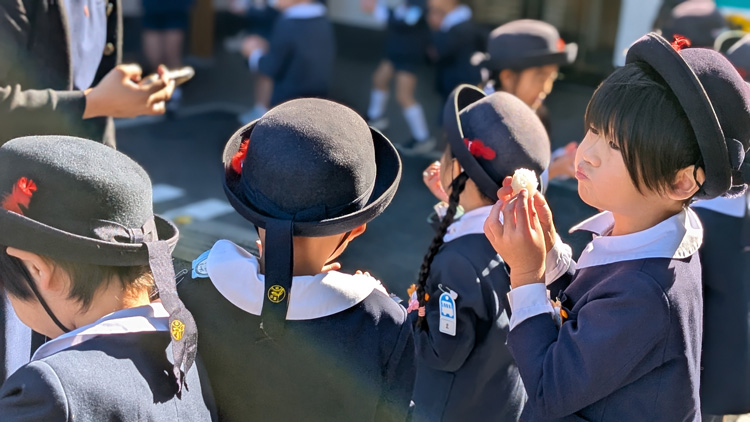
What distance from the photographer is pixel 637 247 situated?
5.50 ft

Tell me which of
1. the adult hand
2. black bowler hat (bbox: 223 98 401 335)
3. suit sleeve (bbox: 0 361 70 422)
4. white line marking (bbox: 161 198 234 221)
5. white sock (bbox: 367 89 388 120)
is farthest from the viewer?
white sock (bbox: 367 89 388 120)

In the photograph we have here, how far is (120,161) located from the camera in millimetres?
1507

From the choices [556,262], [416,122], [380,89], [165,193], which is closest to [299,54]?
[165,193]

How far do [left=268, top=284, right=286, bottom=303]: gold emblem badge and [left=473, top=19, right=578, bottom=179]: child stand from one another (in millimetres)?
2452

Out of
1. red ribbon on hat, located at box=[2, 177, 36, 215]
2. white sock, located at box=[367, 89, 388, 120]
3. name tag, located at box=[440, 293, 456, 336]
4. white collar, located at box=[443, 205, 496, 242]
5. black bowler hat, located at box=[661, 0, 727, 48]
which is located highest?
red ribbon on hat, located at box=[2, 177, 36, 215]

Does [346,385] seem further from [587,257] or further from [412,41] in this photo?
[412,41]

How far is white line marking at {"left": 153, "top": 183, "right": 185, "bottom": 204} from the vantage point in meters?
5.78

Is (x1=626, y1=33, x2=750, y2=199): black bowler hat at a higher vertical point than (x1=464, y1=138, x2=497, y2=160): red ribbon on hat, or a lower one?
higher

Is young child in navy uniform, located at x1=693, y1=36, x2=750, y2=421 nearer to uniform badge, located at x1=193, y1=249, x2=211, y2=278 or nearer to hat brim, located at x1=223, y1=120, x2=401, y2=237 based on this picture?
hat brim, located at x1=223, y1=120, x2=401, y2=237

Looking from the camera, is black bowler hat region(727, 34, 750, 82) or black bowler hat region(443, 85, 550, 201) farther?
black bowler hat region(727, 34, 750, 82)

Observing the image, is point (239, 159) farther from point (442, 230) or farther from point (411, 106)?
point (411, 106)

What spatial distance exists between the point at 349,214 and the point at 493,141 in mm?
861

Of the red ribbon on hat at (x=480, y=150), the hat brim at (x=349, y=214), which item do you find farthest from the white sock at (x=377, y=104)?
the hat brim at (x=349, y=214)

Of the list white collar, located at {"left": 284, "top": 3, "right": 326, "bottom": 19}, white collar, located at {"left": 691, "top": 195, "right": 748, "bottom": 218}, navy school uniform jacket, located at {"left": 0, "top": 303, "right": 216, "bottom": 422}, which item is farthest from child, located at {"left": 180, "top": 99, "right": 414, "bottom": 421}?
white collar, located at {"left": 284, "top": 3, "right": 326, "bottom": 19}
